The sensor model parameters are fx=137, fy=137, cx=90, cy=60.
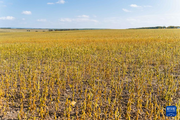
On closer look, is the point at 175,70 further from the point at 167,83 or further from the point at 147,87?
the point at 147,87

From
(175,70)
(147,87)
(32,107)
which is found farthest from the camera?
(175,70)

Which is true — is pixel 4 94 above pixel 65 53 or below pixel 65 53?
below

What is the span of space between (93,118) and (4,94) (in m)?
2.94

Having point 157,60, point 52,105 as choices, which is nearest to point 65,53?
point 157,60

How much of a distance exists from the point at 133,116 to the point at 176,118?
36.1 inches

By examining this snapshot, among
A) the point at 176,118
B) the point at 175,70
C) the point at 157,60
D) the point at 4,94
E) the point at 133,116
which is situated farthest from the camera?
the point at 157,60

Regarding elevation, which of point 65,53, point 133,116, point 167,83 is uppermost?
point 65,53

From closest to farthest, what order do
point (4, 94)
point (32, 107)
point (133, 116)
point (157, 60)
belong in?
1. point (133, 116)
2. point (32, 107)
3. point (4, 94)
4. point (157, 60)

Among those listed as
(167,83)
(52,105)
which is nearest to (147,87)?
(167,83)

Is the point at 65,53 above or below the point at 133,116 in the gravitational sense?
above

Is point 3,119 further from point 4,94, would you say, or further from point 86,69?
point 86,69

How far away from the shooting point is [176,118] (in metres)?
3.05

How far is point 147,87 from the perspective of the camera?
4723 mm

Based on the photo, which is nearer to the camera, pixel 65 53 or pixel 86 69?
pixel 86 69
